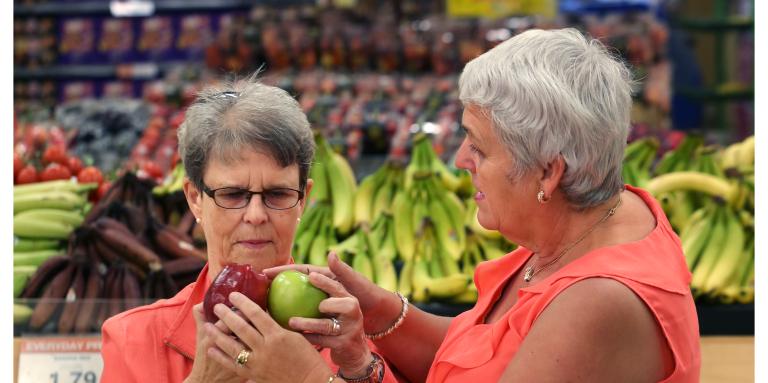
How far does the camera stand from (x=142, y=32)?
10641 mm

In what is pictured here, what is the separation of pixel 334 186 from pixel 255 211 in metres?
2.03

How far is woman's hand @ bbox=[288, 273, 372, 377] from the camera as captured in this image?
6.12 ft

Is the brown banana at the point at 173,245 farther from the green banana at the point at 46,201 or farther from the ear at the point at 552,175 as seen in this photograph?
the ear at the point at 552,175

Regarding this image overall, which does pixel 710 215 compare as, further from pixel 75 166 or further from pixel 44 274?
pixel 75 166

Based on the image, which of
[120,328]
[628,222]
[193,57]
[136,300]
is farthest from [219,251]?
[193,57]

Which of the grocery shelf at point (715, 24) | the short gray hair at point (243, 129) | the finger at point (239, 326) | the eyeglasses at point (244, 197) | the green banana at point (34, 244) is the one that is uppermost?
the grocery shelf at point (715, 24)

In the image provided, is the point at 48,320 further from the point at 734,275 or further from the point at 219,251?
the point at 734,275

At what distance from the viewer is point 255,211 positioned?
205cm

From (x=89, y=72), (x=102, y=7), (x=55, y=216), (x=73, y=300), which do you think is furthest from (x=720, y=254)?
(x=102, y=7)

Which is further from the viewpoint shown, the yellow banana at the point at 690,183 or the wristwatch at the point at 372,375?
the yellow banana at the point at 690,183

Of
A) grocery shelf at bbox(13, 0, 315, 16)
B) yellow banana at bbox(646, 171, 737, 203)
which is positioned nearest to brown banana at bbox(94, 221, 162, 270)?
yellow banana at bbox(646, 171, 737, 203)

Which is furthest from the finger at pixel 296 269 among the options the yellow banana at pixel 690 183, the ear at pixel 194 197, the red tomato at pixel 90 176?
the red tomato at pixel 90 176

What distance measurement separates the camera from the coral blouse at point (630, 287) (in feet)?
5.74

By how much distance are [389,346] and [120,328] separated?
64cm
